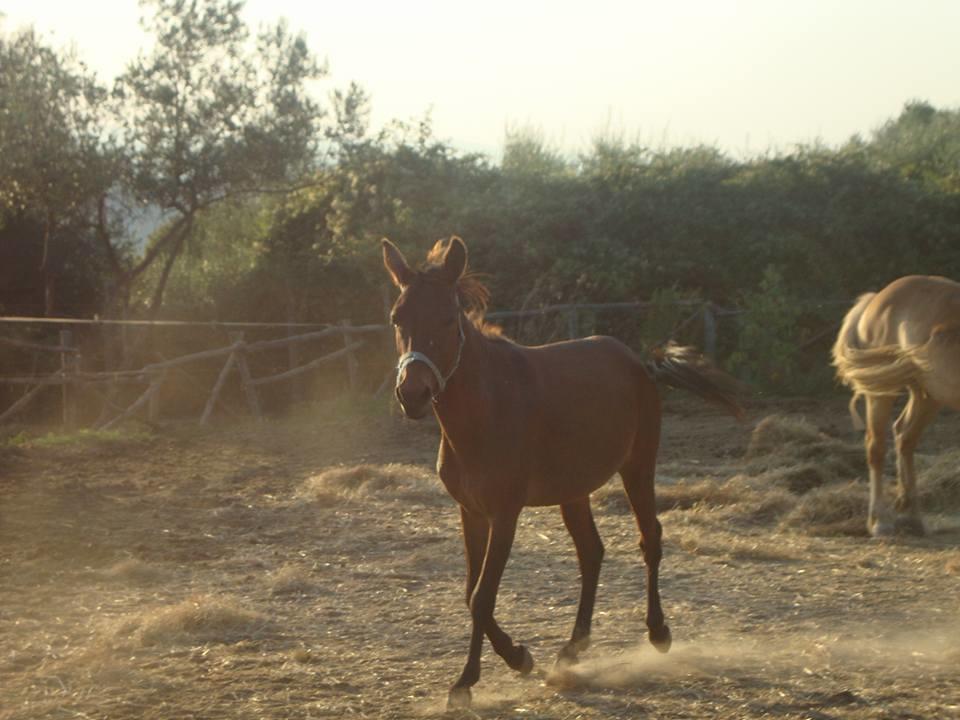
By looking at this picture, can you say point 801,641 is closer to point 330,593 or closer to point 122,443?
point 330,593

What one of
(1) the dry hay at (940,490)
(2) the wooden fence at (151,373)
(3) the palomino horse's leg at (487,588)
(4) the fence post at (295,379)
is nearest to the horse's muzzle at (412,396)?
(3) the palomino horse's leg at (487,588)

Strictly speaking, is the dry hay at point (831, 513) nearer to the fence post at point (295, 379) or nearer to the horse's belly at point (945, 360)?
the horse's belly at point (945, 360)

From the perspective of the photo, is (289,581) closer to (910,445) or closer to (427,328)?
(427,328)

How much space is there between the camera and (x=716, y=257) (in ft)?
61.0

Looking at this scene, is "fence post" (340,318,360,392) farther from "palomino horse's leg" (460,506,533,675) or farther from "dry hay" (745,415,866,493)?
"palomino horse's leg" (460,506,533,675)

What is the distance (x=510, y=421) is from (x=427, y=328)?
22.5 inches

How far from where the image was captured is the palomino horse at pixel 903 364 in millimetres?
7875

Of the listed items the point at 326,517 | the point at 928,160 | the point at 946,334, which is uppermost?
the point at 928,160

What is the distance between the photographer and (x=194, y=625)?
571cm

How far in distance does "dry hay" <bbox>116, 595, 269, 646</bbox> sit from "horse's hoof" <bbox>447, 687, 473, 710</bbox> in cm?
153

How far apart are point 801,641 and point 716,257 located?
1371 cm

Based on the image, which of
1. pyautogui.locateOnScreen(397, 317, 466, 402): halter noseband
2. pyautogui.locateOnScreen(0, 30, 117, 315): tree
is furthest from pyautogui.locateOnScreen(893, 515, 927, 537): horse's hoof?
pyautogui.locateOnScreen(0, 30, 117, 315): tree

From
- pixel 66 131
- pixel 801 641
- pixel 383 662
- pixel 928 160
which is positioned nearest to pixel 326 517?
pixel 383 662

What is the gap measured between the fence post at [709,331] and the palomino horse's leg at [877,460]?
8.33 metres
